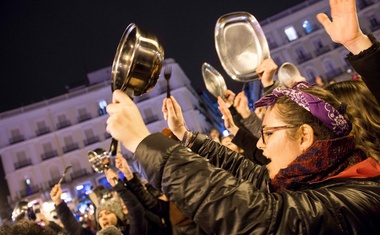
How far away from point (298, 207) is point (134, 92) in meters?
0.92

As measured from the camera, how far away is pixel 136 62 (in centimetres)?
158

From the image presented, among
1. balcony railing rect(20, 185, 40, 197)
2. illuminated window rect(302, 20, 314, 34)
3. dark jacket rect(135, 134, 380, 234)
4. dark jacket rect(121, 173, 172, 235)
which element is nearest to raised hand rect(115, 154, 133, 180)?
dark jacket rect(121, 173, 172, 235)

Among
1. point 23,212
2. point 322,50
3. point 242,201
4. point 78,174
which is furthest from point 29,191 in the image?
point 242,201

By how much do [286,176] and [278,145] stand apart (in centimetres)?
23

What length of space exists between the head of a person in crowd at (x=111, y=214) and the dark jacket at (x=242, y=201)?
Result: 3431 millimetres

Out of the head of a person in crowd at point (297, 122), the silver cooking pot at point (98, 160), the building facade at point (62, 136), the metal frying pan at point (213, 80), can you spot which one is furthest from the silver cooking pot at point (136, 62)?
the building facade at point (62, 136)

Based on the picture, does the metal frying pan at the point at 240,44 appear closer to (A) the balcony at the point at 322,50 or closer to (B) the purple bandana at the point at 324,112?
(B) the purple bandana at the point at 324,112

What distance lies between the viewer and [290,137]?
65.6 inches

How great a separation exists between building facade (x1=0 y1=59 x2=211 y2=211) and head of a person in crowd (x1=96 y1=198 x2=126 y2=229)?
39.4 metres

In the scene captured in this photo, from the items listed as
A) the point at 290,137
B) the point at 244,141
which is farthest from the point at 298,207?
the point at 244,141

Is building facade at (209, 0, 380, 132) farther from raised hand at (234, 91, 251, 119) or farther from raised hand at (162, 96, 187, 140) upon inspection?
raised hand at (162, 96, 187, 140)

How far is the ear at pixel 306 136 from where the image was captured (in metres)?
1.58

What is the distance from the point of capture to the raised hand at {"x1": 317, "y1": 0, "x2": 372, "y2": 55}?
187cm

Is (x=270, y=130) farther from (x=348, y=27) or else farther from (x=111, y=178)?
(x=111, y=178)
